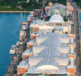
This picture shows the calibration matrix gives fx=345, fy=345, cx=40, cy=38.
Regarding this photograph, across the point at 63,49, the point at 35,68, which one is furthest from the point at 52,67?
the point at 63,49

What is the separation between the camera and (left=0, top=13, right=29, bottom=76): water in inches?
2682

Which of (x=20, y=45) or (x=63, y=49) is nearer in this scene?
(x=63, y=49)

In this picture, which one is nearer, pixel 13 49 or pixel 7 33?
pixel 13 49

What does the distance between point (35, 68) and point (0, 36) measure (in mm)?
31523

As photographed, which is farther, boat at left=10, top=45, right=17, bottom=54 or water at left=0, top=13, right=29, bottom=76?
boat at left=10, top=45, right=17, bottom=54

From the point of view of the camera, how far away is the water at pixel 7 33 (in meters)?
68.1

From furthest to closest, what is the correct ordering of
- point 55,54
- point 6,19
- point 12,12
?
point 12,12, point 6,19, point 55,54

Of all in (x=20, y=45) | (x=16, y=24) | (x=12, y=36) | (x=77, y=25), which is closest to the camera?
(x=20, y=45)

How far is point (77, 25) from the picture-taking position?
308 feet

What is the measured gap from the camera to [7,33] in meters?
89.6

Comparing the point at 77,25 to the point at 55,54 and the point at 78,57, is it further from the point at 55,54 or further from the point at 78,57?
the point at 55,54

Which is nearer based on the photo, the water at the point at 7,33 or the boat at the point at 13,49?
the water at the point at 7,33

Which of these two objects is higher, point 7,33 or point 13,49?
point 7,33

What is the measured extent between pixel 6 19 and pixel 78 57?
4634 cm
